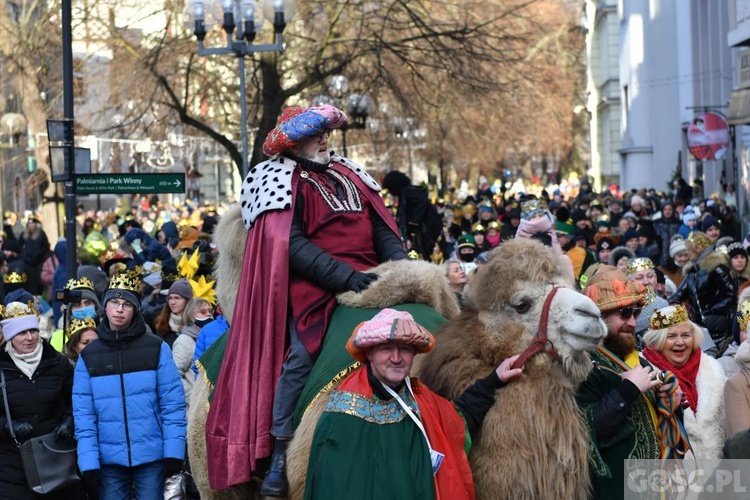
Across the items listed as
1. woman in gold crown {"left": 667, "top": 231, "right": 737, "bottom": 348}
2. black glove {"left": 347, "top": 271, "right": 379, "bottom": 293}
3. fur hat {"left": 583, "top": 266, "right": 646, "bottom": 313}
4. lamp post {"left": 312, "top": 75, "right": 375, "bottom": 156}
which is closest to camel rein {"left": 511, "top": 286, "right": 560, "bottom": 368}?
fur hat {"left": 583, "top": 266, "right": 646, "bottom": 313}

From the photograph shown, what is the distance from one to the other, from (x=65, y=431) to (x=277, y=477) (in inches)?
96.1

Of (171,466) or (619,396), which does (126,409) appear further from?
(619,396)

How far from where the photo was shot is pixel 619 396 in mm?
5961

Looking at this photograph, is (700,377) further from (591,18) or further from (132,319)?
(591,18)

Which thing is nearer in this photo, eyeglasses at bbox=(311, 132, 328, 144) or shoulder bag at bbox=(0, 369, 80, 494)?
eyeglasses at bbox=(311, 132, 328, 144)

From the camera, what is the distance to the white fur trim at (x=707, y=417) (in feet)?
23.4

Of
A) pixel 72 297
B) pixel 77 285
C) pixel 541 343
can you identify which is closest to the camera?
pixel 541 343

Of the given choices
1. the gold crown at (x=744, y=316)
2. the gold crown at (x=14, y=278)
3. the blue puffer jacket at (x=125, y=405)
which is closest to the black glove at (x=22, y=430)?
the blue puffer jacket at (x=125, y=405)

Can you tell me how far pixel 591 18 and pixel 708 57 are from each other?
34.4 meters

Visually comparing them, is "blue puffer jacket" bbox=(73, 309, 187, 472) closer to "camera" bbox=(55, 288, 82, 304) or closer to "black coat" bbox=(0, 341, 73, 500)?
"black coat" bbox=(0, 341, 73, 500)

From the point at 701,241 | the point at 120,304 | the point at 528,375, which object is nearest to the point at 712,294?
the point at 701,241

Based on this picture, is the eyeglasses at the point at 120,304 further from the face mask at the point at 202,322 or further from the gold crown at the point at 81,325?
the face mask at the point at 202,322

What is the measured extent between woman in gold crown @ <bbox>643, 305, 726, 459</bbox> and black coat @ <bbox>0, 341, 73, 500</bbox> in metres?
3.60

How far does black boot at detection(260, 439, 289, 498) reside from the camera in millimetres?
6453
